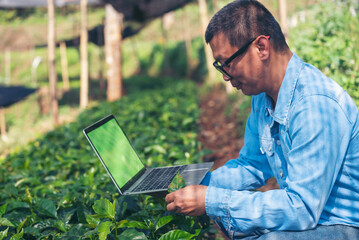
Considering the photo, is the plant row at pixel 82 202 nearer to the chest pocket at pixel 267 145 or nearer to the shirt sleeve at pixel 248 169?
the shirt sleeve at pixel 248 169

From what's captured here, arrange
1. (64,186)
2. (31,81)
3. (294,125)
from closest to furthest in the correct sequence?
(294,125) < (64,186) < (31,81)

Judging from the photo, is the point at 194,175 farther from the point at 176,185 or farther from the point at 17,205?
the point at 17,205

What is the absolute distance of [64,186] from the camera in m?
3.03

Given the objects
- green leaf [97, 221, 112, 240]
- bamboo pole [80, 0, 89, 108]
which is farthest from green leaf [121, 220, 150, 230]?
bamboo pole [80, 0, 89, 108]

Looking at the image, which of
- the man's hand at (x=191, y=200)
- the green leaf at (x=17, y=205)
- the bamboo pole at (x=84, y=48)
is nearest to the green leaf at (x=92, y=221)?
the man's hand at (x=191, y=200)

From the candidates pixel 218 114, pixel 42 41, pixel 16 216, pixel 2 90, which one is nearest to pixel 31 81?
pixel 42 41

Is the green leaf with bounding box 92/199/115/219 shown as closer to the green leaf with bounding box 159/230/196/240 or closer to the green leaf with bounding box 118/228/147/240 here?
the green leaf with bounding box 118/228/147/240

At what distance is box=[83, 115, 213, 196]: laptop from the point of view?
6.87 ft

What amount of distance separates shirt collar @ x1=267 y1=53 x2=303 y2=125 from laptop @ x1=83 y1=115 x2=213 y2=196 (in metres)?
0.62

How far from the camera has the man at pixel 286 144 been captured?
1547 mm

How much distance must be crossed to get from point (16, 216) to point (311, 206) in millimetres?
1764

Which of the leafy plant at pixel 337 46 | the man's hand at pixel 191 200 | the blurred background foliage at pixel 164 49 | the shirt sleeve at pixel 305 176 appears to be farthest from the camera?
the blurred background foliage at pixel 164 49

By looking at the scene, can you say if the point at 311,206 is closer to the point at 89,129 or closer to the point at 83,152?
the point at 89,129

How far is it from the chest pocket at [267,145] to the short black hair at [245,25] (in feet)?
1.61
